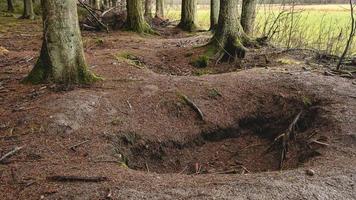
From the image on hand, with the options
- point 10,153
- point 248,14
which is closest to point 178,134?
point 10,153

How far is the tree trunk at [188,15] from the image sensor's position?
18.4m

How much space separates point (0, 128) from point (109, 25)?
40.1 ft

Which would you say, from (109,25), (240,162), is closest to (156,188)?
(240,162)

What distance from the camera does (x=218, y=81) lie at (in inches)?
316

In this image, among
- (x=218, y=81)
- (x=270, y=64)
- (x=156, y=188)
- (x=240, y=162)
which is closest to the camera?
(x=156, y=188)

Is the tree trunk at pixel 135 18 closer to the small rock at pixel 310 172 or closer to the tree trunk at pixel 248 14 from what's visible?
the tree trunk at pixel 248 14

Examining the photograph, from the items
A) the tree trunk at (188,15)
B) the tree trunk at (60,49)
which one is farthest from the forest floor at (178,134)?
the tree trunk at (188,15)

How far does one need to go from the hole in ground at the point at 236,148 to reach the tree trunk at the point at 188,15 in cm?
1167

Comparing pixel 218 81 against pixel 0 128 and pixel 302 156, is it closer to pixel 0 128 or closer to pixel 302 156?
pixel 302 156

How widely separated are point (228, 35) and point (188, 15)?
848 centimetres

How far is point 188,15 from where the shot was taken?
18.6 metres

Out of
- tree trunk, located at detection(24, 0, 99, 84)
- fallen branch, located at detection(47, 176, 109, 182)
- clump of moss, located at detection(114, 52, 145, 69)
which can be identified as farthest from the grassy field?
fallen branch, located at detection(47, 176, 109, 182)

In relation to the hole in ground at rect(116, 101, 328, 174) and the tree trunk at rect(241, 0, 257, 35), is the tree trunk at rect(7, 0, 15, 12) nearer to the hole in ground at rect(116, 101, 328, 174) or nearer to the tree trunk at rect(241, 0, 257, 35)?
the tree trunk at rect(241, 0, 257, 35)

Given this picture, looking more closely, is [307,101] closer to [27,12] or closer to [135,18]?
[135,18]
